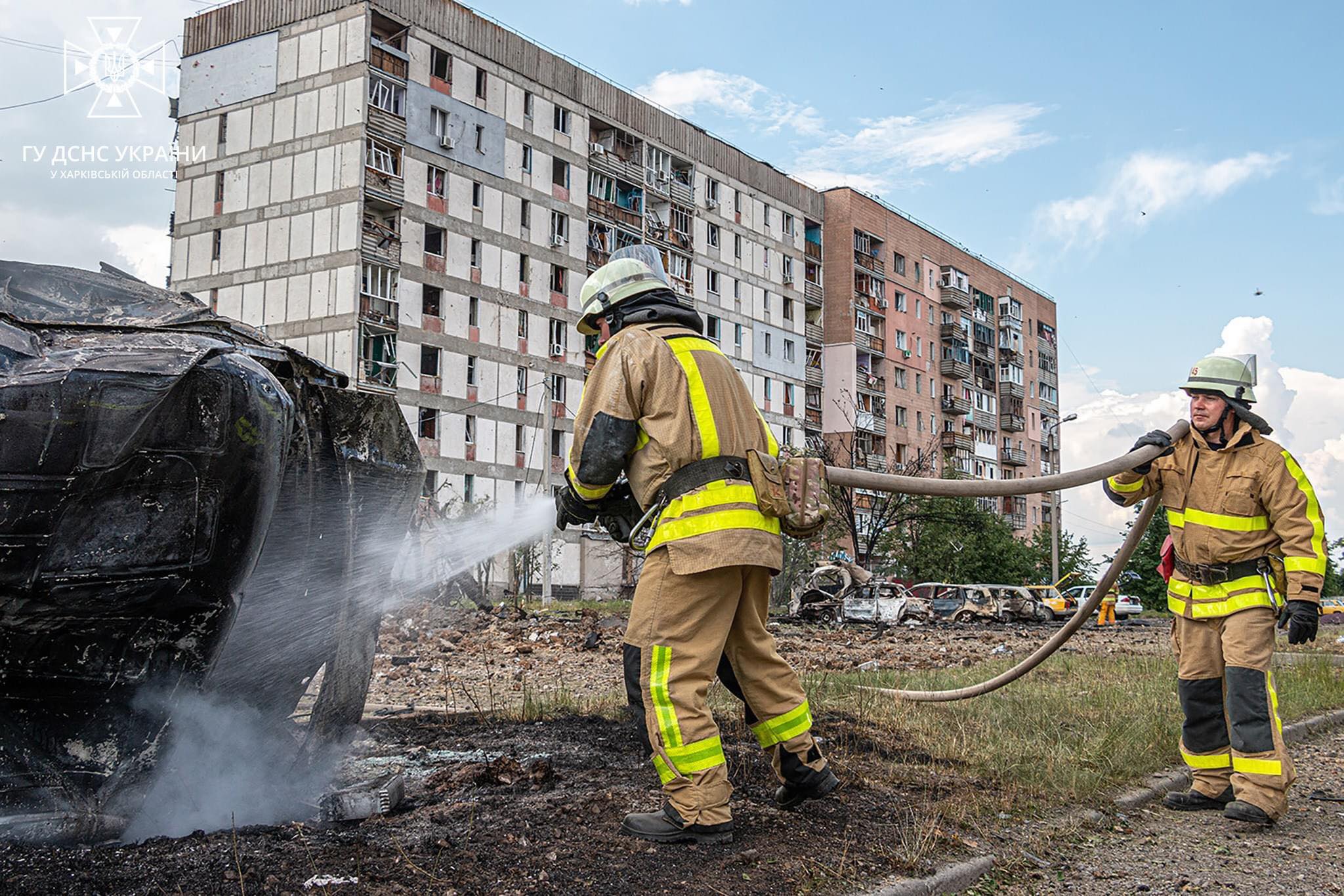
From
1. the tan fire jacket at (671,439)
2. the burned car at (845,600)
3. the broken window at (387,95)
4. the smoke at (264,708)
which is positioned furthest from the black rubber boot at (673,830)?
the broken window at (387,95)

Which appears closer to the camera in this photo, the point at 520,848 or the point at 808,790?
the point at 520,848

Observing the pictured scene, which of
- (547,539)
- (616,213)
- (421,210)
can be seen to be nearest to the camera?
(547,539)

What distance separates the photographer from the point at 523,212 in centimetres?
3900

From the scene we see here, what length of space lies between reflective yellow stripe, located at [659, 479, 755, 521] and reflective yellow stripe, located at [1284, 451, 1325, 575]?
2.81 m

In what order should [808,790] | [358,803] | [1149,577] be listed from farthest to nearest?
[1149,577] < [808,790] < [358,803]

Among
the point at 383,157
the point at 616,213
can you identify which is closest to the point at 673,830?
the point at 383,157

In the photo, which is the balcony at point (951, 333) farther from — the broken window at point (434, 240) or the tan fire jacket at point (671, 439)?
the tan fire jacket at point (671, 439)

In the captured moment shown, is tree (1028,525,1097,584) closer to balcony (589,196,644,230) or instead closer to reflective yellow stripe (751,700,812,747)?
balcony (589,196,644,230)

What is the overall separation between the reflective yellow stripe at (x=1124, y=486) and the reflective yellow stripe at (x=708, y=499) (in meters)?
2.61

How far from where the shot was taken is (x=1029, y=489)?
550 cm

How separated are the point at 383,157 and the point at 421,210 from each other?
1.90 m

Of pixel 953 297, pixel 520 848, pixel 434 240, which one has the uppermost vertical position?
pixel 953 297

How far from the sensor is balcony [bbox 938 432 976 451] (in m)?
61.5

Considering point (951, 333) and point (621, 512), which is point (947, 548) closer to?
point (951, 333)
